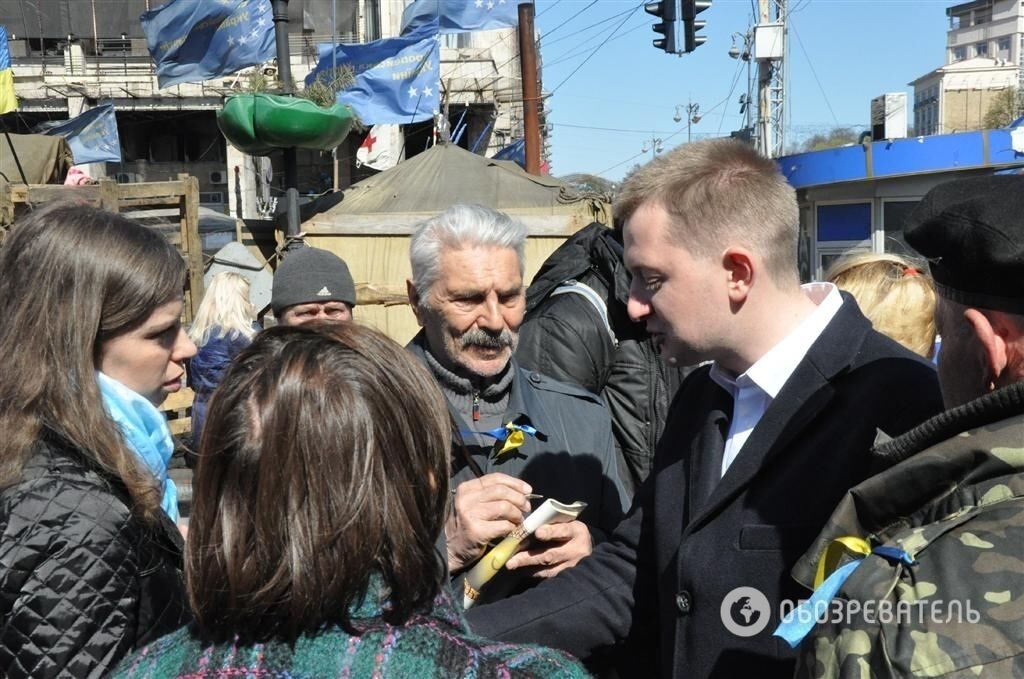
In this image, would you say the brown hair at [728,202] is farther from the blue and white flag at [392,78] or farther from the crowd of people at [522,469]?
the blue and white flag at [392,78]

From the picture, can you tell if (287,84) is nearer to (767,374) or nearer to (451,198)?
(451,198)

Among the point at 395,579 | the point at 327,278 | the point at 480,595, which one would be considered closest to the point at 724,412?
the point at 480,595

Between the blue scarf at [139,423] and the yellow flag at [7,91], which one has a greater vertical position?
the yellow flag at [7,91]

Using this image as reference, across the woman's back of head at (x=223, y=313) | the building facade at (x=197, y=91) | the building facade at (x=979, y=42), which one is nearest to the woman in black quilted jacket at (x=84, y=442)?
the woman's back of head at (x=223, y=313)

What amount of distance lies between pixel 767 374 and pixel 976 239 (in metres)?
0.70

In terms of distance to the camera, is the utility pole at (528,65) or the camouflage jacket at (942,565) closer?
the camouflage jacket at (942,565)

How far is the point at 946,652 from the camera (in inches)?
51.4

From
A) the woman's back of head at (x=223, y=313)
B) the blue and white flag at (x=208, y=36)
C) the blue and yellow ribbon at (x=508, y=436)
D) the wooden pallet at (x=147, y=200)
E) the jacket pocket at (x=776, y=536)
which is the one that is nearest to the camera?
the jacket pocket at (x=776, y=536)

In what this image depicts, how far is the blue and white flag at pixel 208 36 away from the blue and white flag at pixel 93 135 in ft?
27.0

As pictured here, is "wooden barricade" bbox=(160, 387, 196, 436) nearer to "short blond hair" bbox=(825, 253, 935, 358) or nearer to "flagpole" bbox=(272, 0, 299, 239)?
"flagpole" bbox=(272, 0, 299, 239)

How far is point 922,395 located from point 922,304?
1.65m

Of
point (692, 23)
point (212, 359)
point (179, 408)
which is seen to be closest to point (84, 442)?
point (212, 359)

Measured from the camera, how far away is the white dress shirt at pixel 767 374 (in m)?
2.16

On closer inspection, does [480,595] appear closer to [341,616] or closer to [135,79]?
[341,616]
